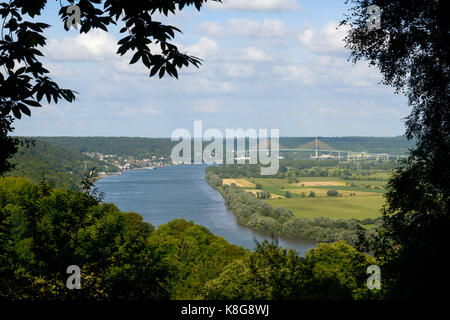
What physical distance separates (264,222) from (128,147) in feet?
302

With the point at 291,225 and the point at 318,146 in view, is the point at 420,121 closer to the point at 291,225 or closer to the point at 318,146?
the point at 291,225

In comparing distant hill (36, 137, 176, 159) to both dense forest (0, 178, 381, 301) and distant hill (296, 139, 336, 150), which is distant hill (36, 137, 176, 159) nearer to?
distant hill (296, 139, 336, 150)

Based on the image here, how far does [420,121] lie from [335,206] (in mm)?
57586

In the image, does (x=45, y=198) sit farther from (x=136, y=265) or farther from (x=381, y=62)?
(x=381, y=62)

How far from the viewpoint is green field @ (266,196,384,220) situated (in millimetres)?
55297

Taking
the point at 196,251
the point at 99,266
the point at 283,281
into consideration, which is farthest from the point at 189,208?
the point at 99,266

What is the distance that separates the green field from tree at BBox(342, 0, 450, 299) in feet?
150

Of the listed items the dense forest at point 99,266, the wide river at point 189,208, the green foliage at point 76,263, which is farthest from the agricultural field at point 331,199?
the green foliage at point 76,263

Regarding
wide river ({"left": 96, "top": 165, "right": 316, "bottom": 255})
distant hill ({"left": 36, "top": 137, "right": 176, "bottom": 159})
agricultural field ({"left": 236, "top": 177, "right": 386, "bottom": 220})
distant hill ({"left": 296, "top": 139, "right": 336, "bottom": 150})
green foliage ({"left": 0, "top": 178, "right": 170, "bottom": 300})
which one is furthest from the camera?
distant hill ({"left": 296, "top": 139, "right": 336, "bottom": 150})

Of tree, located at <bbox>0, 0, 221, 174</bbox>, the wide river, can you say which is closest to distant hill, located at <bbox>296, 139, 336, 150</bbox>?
the wide river

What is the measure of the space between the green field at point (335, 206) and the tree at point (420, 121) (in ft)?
150

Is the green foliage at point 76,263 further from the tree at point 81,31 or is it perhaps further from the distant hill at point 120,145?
the distant hill at point 120,145

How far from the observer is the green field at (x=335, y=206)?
5530 centimetres

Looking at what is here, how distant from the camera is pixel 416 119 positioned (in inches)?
257
